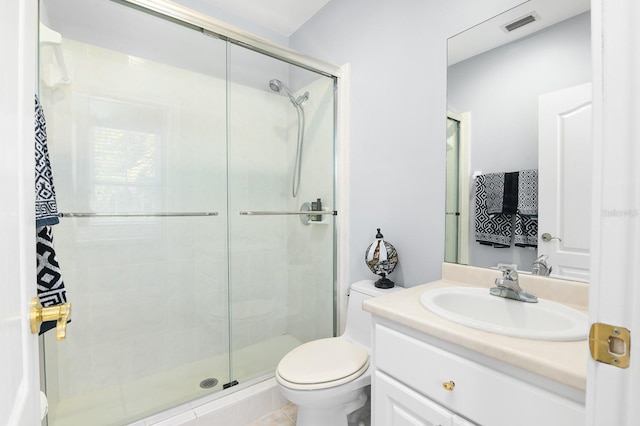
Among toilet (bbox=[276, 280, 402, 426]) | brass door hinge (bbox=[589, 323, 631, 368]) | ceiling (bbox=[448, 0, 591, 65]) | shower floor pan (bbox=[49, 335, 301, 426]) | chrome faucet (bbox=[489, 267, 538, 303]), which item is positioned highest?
ceiling (bbox=[448, 0, 591, 65])

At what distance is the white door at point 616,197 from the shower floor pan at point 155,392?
5.75 feet

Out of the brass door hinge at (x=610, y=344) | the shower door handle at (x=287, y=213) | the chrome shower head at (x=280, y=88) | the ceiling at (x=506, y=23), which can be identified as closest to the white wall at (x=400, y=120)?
the ceiling at (x=506, y=23)

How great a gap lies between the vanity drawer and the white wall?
1.98ft

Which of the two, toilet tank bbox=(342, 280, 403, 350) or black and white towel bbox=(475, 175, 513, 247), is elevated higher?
black and white towel bbox=(475, 175, 513, 247)

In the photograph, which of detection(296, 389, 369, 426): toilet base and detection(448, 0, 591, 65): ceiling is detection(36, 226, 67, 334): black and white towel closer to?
detection(296, 389, 369, 426): toilet base

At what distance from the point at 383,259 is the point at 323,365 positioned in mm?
589

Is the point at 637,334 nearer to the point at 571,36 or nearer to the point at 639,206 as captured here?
the point at 639,206

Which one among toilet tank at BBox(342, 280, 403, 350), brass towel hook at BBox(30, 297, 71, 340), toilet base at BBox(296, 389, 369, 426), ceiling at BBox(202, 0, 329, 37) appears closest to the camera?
brass towel hook at BBox(30, 297, 71, 340)

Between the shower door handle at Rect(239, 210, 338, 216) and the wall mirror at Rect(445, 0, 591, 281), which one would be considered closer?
the wall mirror at Rect(445, 0, 591, 281)

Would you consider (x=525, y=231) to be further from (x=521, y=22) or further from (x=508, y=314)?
(x=521, y=22)

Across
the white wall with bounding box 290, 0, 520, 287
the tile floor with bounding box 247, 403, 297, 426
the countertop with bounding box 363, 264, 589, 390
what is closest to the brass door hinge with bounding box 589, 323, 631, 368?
the countertop with bounding box 363, 264, 589, 390

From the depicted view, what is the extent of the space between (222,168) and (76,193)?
2.53ft

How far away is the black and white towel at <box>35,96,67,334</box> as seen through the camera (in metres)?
0.83

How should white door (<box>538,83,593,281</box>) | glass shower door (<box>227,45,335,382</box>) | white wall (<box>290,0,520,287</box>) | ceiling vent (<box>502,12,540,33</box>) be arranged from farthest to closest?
Result: glass shower door (<box>227,45,335,382</box>) < white wall (<box>290,0,520,287</box>) < ceiling vent (<box>502,12,540,33</box>) < white door (<box>538,83,593,281</box>)
